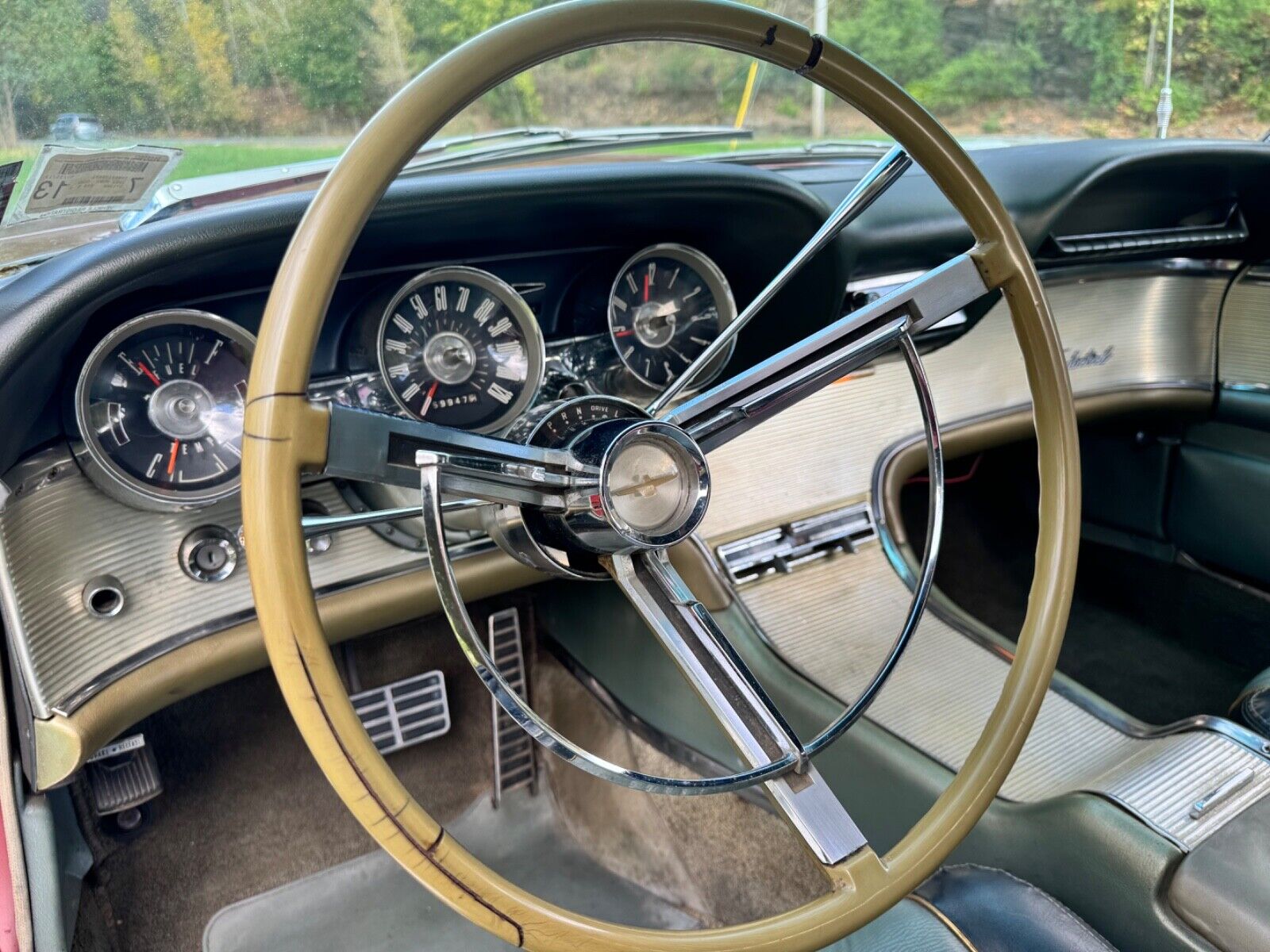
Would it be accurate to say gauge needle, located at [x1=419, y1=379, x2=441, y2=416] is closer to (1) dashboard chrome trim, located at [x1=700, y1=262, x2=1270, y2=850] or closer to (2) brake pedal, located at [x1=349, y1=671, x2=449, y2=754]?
(1) dashboard chrome trim, located at [x1=700, y1=262, x2=1270, y2=850]

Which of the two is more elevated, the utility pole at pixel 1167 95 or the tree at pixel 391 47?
the tree at pixel 391 47

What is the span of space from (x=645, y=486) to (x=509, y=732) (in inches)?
49.0

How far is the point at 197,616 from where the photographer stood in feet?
4.70

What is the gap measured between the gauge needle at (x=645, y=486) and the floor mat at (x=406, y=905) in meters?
1.14

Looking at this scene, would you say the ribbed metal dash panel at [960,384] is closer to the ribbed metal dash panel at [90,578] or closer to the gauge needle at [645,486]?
the ribbed metal dash panel at [90,578]

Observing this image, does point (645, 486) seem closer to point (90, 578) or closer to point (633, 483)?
point (633, 483)

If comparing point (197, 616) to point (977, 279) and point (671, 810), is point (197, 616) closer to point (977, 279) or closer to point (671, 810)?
point (671, 810)

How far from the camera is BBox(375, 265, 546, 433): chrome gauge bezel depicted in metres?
1.37

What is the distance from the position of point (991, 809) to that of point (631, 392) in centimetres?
81

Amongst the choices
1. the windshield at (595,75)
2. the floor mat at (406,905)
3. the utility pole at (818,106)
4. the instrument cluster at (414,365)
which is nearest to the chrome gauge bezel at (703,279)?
the instrument cluster at (414,365)

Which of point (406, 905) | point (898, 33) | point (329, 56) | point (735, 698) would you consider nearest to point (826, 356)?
point (735, 698)

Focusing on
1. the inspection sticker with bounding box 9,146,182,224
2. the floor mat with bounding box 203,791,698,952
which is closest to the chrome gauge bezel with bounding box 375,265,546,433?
the inspection sticker with bounding box 9,146,182,224

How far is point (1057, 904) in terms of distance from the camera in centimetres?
120

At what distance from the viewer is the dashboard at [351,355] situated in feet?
4.05
